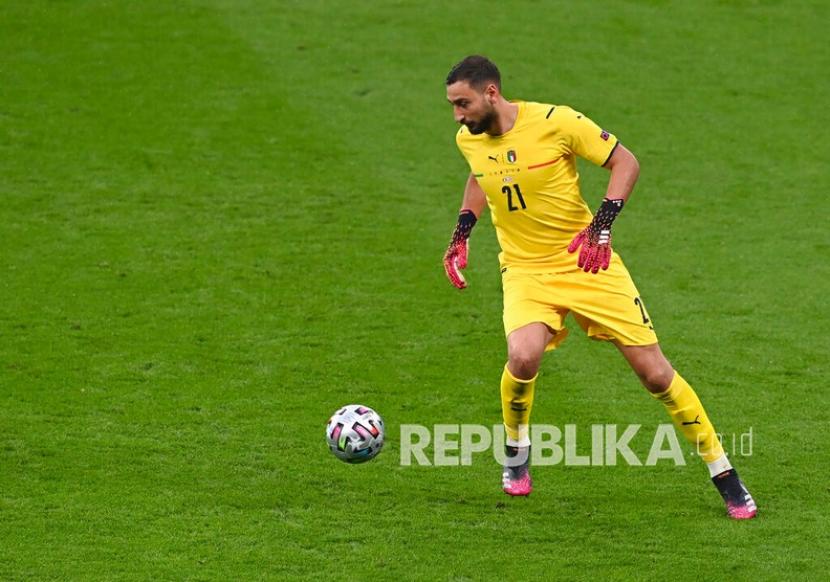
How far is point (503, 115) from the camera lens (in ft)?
23.8

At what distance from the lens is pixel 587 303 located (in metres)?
7.28

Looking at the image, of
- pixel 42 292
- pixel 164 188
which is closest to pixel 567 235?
pixel 42 292

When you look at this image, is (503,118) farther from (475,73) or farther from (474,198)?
(474,198)

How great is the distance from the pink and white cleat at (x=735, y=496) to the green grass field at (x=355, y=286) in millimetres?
83

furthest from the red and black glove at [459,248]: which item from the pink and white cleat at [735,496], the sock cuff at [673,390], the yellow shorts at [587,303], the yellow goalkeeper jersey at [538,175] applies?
the pink and white cleat at [735,496]

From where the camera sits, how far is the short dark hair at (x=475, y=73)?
23.3 feet

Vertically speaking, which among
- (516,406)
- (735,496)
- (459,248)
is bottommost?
(735,496)

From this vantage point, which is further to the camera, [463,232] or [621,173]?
[463,232]

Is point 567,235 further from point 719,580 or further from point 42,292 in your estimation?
point 42,292

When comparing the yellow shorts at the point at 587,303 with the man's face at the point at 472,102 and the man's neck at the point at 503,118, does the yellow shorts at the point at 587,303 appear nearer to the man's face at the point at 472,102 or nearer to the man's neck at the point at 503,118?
the man's neck at the point at 503,118

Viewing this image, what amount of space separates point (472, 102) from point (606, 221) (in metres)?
0.93

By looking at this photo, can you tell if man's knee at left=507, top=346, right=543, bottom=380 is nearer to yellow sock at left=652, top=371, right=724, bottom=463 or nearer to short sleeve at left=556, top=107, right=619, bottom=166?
yellow sock at left=652, top=371, right=724, bottom=463

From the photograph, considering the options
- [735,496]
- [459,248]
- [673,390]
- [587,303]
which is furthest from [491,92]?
[735,496]

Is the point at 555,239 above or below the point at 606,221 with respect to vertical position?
below
